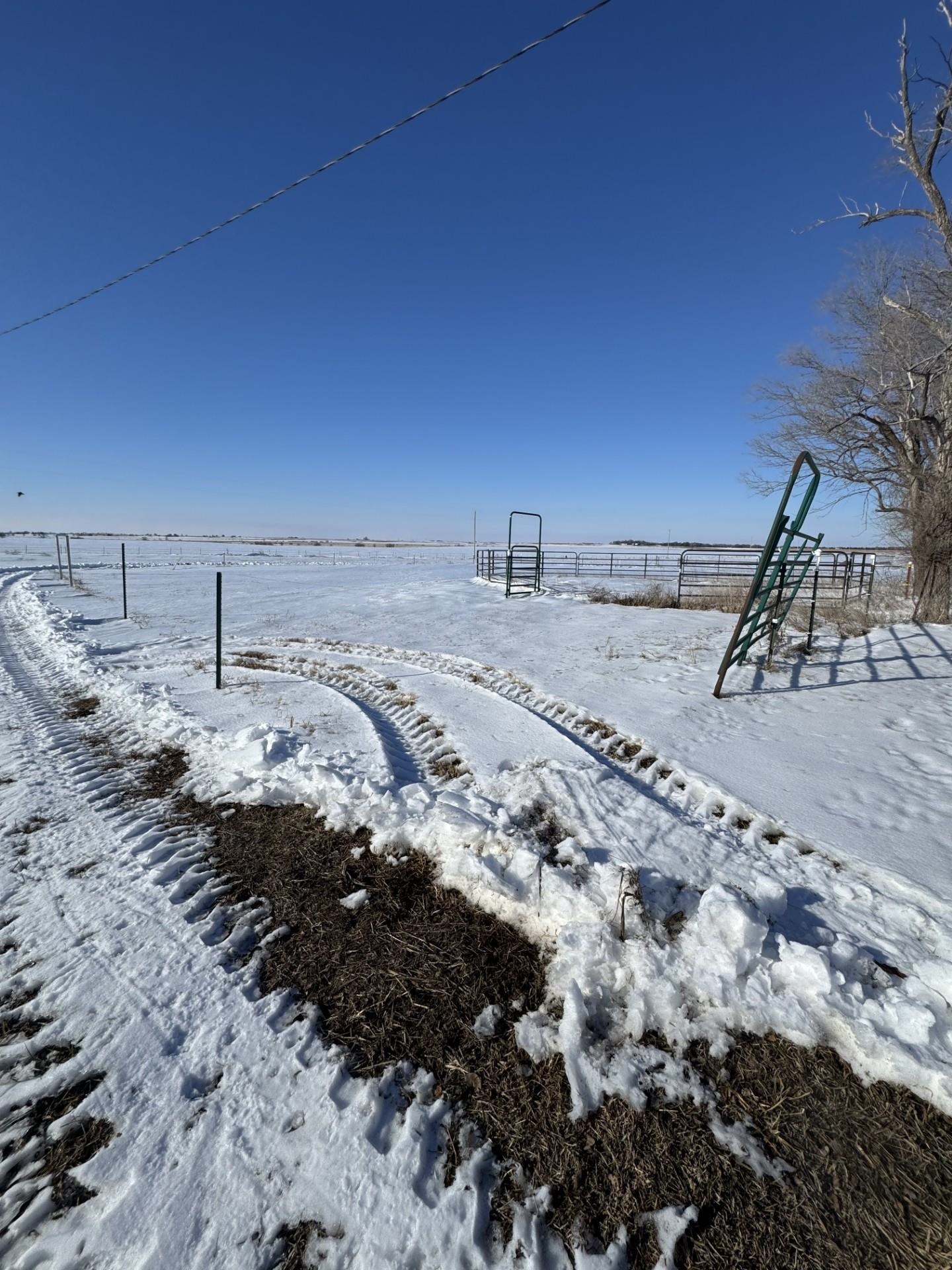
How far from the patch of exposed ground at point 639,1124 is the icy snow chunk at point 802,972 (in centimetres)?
21

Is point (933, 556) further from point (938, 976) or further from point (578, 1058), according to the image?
point (578, 1058)

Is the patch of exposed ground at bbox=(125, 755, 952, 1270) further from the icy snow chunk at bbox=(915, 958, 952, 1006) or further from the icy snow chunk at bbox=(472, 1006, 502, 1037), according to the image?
the icy snow chunk at bbox=(915, 958, 952, 1006)

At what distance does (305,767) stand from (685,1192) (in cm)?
338

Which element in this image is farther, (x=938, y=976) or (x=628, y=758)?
(x=628, y=758)

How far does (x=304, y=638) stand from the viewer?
10.2 m

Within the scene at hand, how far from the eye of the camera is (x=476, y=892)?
292cm

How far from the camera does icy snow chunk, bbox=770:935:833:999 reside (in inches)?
85.2

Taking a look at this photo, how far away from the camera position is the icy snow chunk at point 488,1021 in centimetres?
216

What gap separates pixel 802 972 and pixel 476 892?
1.55 metres

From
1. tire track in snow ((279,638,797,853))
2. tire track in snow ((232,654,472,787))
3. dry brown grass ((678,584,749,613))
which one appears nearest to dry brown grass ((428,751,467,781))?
tire track in snow ((232,654,472,787))

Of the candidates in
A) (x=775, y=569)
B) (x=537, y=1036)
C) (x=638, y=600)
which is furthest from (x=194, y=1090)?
(x=638, y=600)

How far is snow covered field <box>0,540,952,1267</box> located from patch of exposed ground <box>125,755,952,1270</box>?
0.08 metres

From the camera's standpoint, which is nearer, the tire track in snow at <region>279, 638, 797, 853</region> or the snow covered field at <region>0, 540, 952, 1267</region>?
the snow covered field at <region>0, 540, 952, 1267</region>

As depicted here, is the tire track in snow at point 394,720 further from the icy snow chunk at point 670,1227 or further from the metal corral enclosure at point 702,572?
the metal corral enclosure at point 702,572
